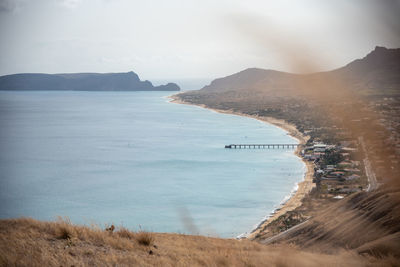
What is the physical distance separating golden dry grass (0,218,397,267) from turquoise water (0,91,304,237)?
3.46 metres

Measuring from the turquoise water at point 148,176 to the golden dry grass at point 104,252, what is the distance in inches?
136

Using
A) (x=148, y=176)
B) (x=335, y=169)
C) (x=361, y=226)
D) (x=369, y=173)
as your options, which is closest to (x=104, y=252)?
(x=361, y=226)

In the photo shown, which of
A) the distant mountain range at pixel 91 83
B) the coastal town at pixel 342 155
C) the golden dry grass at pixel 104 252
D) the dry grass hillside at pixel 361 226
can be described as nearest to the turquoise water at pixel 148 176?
the coastal town at pixel 342 155

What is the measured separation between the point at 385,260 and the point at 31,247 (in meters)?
4.66

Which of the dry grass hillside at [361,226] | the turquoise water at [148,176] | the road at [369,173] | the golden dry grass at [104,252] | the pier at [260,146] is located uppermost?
the golden dry grass at [104,252]

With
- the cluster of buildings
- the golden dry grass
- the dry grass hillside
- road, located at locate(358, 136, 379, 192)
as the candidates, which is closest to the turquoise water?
Answer: the cluster of buildings

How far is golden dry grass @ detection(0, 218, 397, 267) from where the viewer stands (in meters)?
4.62

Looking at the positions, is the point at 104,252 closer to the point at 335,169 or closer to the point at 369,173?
the point at 369,173

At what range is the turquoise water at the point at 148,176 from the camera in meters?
23.7

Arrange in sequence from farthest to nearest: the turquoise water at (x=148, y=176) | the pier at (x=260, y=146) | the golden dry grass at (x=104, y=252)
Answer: the pier at (x=260, y=146), the turquoise water at (x=148, y=176), the golden dry grass at (x=104, y=252)

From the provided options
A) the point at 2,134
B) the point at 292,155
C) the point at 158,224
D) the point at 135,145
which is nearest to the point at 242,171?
the point at 292,155

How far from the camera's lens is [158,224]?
72.9 ft

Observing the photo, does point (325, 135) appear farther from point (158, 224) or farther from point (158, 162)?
point (158, 224)

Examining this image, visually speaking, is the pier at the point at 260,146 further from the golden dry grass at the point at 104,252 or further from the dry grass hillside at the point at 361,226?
the golden dry grass at the point at 104,252
